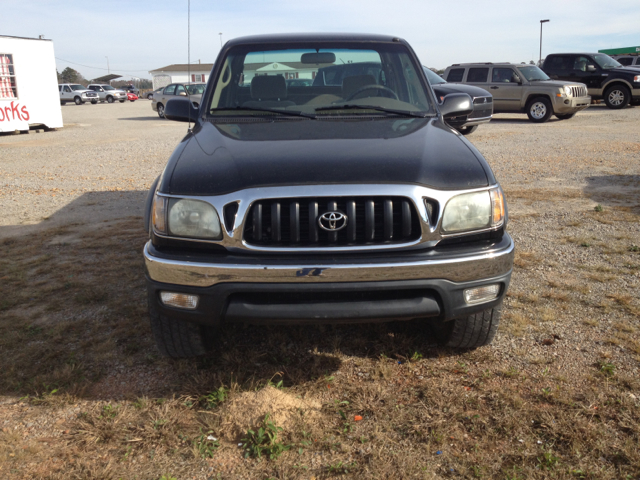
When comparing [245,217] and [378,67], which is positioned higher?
[378,67]

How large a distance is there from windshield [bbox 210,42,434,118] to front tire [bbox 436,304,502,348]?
137 cm

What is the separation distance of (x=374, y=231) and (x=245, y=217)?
56 centimetres

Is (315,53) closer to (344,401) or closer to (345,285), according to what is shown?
(345,285)

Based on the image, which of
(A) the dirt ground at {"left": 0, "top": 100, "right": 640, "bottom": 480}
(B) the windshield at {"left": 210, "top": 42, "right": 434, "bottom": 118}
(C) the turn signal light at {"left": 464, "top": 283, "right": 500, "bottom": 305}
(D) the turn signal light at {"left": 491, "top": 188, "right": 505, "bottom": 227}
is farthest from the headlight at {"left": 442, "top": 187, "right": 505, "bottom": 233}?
(B) the windshield at {"left": 210, "top": 42, "right": 434, "bottom": 118}

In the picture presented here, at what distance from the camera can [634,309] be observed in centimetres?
355

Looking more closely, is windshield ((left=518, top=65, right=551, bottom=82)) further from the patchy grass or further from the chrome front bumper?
the chrome front bumper

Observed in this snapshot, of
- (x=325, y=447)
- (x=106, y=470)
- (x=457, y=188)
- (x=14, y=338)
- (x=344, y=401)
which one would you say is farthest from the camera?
(x=14, y=338)

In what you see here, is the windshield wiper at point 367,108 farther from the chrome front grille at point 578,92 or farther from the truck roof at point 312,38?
the chrome front grille at point 578,92

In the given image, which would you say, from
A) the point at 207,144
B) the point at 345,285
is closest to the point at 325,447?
the point at 345,285

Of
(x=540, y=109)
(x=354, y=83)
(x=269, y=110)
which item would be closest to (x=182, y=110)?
(x=269, y=110)

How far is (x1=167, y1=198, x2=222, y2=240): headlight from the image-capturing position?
7.98 feet

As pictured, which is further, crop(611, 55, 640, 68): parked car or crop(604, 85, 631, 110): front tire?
crop(611, 55, 640, 68): parked car

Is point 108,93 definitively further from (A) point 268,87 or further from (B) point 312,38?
(A) point 268,87

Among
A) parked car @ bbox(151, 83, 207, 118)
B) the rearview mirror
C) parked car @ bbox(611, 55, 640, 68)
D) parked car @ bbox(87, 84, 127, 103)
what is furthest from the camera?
parked car @ bbox(87, 84, 127, 103)
